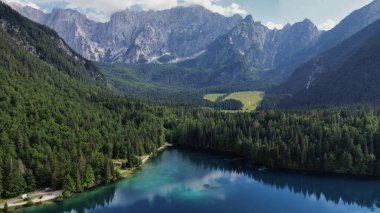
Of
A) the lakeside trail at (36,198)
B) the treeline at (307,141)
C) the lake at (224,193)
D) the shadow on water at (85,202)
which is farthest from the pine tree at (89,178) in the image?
the treeline at (307,141)

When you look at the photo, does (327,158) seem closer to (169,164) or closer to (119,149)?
(169,164)

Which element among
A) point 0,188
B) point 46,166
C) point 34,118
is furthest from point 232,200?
point 34,118

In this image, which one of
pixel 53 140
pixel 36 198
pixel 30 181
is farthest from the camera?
pixel 53 140

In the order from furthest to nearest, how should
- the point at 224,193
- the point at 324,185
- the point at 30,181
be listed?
the point at 324,185 < the point at 224,193 < the point at 30,181

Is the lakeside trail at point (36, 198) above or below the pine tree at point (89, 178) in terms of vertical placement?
below

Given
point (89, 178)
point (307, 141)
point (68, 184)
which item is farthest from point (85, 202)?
point (307, 141)

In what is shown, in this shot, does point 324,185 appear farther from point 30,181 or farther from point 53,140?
point 53,140

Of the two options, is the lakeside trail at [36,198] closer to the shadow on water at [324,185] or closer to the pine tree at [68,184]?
the pine tree at [68,184]
